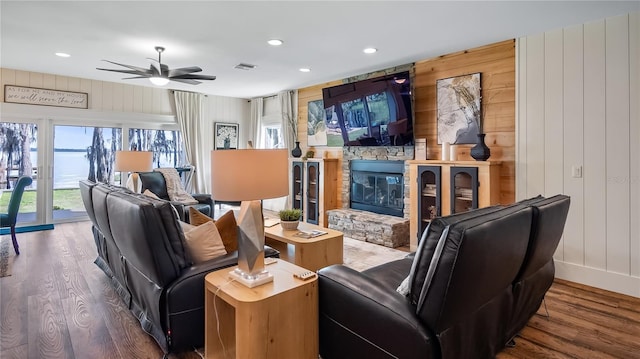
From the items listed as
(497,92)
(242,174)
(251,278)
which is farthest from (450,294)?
(497,92)

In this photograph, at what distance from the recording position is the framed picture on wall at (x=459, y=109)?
13.6 ft

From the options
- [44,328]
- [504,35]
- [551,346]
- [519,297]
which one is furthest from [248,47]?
[551,346]

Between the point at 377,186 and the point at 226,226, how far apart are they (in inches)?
131

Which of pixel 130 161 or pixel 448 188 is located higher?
pixel 130 161

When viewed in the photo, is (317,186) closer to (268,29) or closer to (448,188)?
(448,188)

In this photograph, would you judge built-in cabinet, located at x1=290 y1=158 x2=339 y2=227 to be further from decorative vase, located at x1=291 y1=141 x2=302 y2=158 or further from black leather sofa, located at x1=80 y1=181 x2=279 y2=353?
black leather sofa, located at x1=80 y1=181 x2=279 y2=353

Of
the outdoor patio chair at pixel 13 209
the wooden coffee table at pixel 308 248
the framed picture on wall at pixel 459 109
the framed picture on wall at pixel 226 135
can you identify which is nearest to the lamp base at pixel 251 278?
the wooden coffee table at pixel 308 248

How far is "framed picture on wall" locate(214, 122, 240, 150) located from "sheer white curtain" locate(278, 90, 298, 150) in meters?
1.46

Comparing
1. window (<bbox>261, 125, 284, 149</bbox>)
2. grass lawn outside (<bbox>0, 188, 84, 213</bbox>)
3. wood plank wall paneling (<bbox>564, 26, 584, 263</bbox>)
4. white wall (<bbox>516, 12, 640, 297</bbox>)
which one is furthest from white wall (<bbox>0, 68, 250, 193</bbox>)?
wood plank wall paneling (<bbox>564, 26, 584, 263</bbox>)

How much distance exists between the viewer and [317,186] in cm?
590

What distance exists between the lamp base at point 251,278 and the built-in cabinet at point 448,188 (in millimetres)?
2811

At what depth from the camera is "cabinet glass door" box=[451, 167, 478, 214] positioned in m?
3.83

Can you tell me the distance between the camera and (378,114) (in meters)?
4.97

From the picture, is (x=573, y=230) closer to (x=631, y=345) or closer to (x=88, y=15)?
(x=631, y=345)
